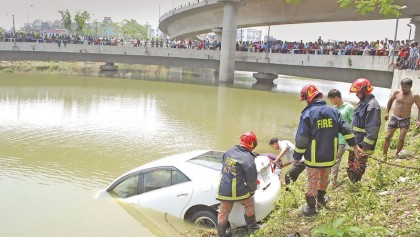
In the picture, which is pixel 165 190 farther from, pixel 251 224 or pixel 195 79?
pixel 195 79

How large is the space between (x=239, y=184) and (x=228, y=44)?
1149 inches

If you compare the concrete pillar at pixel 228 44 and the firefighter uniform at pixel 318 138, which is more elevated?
the concrete pillar at pixel 228 44

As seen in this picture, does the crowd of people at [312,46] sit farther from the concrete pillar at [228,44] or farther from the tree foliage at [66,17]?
the tree foliage at [66,17]

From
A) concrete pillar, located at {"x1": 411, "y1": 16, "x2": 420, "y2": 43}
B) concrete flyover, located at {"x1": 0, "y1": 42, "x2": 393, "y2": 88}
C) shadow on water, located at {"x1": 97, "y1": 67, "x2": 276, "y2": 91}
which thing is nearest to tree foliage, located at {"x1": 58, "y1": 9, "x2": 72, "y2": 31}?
shadow on water, located at {"x1": 97, "y1": 67, "x2": 276, "y2": 91}

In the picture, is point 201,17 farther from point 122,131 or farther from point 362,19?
point 122,131

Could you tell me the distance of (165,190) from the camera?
5680 mm

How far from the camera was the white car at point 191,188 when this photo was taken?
17.1ft

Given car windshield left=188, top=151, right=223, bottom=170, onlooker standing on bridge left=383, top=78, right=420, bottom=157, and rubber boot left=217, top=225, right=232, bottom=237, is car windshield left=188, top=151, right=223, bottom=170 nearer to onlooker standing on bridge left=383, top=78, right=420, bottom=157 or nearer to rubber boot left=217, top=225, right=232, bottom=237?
rubber boot left=217, top=225, right=232, bottom=237

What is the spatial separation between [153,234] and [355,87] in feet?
12.8

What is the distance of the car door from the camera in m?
5.46

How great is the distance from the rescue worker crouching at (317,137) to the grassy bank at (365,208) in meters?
0.39

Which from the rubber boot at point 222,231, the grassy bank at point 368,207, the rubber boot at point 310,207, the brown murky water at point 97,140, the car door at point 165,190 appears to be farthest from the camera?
the brown murky water at point 97,140

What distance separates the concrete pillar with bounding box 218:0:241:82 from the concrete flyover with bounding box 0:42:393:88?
3.58 feet

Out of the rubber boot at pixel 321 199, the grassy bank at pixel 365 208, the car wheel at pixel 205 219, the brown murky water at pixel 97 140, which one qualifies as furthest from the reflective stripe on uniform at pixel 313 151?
the brown murky water at pixel 97 140
